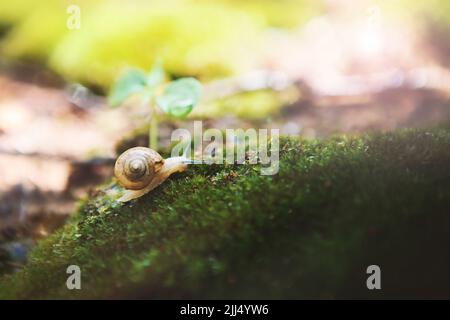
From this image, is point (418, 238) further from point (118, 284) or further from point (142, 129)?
point (142, 129)

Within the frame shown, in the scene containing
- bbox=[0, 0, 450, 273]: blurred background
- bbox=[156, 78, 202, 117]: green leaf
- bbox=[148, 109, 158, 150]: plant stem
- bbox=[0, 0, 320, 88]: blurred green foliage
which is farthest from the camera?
bbox=[0, 0, 320, 88]: blurred green foliage

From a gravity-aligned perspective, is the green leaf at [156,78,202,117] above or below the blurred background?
below

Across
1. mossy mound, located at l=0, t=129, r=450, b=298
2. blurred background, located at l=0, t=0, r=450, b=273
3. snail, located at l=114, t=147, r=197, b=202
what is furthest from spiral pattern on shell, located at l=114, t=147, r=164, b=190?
blurred background, located at l=0, t=0, r=450, b=273

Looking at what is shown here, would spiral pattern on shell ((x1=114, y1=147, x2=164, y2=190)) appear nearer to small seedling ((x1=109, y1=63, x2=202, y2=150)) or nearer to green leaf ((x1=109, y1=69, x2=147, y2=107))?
small seedling ((x1=109, y1=63, x2=202, y2=150))

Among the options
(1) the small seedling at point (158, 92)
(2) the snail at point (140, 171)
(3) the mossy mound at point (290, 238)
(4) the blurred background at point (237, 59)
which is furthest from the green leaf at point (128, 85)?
(3) the mossy mound at point (290, 238)

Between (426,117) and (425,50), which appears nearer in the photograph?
(426,117)

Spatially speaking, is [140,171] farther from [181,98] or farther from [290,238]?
[290,238]

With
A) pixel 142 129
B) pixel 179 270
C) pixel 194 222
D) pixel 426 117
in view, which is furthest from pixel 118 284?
pixel 426 117

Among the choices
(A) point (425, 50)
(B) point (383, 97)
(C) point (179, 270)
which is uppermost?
(A) point (425, 50)
